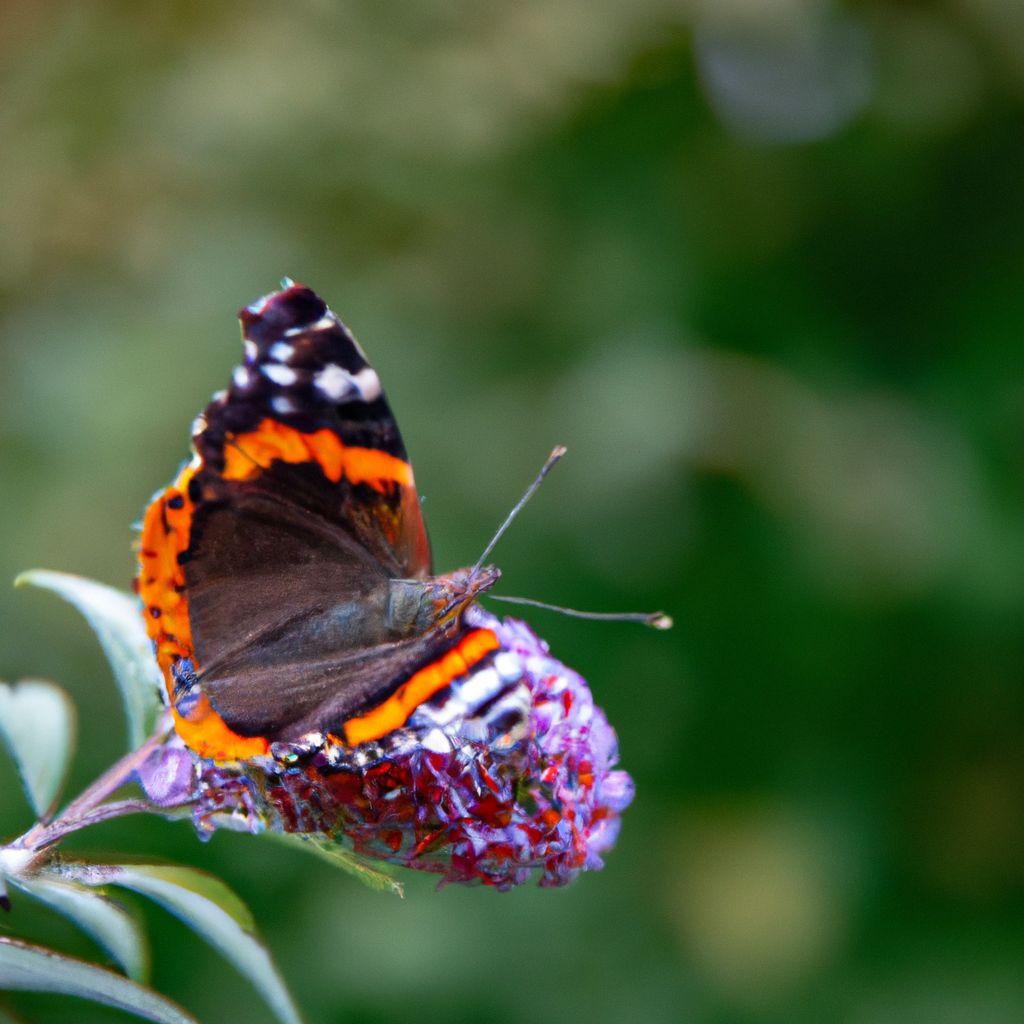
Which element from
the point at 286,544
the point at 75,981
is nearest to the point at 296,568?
the point at 286,544

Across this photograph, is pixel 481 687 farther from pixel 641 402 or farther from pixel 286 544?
pixel 641 402

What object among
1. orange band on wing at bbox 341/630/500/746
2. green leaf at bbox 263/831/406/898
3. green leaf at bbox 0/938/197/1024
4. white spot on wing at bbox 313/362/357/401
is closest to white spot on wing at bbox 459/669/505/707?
orange band on wing at bbox 341/630/500/746

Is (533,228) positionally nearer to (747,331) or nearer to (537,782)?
(747,331)

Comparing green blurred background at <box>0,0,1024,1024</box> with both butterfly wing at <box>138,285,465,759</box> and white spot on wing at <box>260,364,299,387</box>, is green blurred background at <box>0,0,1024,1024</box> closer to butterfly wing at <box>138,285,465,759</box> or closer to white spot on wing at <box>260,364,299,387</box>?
butterfly wing at <box>138,285,465,759</box>

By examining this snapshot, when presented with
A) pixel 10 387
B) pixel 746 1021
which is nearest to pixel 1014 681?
pixel 746 1021

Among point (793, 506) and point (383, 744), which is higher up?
point (383, 744)
